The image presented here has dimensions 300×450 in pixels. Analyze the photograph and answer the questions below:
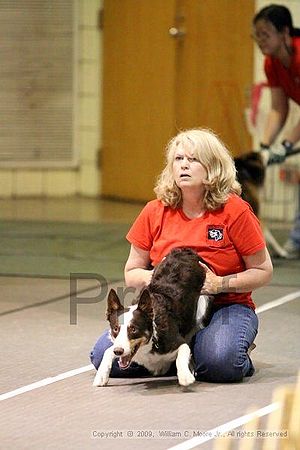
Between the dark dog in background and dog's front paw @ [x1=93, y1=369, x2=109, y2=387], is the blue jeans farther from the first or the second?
the dark dog in background

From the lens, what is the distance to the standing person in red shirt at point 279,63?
7.58 meters

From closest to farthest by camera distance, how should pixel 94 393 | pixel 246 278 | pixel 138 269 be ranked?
1. pixel 94 393
2. pixel 246 278
3. pixel 138 269

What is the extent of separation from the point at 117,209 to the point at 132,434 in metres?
6.53

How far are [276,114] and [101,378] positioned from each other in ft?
11.4

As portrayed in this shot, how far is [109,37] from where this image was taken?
1112 cm

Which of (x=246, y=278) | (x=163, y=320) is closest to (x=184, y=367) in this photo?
(x=163, y=320)

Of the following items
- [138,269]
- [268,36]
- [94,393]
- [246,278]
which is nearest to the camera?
[94,393]

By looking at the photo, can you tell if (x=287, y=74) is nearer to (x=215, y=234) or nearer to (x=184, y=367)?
(x=215, y=234)

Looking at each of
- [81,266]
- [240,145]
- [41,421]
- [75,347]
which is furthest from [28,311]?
[240,145]

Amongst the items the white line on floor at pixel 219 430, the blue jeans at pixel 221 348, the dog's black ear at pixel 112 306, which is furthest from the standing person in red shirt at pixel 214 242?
the white line on floor at pixel 219 430

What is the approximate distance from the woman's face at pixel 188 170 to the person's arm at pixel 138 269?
34 cm

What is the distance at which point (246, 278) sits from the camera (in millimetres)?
4871

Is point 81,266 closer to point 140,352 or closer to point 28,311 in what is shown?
point 28,311

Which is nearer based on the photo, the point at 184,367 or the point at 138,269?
the point at 184,367
